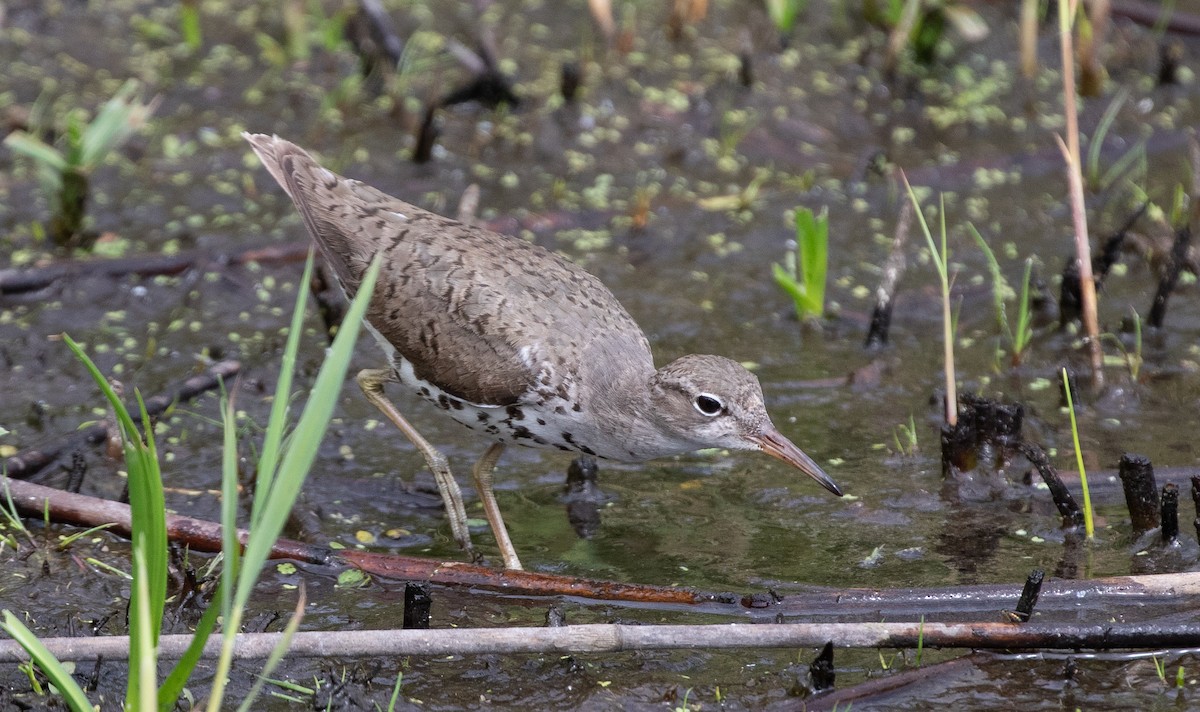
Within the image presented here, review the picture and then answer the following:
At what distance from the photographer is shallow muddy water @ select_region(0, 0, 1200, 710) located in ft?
17.0

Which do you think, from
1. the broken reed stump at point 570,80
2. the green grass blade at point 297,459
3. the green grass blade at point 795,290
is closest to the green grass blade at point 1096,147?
the green grass blade at point 795,290

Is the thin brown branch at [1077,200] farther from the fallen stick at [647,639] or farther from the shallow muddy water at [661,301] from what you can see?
the fallen stick at [647,639]

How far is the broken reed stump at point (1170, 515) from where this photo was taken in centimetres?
516

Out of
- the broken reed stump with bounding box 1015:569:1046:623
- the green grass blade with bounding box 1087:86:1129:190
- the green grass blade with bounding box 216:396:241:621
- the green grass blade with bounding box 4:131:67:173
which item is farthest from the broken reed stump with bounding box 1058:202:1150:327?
the green grass blade with bounding box 4:131:67:173

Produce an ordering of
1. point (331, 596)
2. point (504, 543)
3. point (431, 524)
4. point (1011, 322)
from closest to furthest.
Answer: point (331, 596), point (504, 543), point (431, 524), point (1011, 322)

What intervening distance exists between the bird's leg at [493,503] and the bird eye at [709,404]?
1007 millimetres

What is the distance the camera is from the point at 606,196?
8734 millimetres

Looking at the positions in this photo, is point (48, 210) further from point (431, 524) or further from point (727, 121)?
point (727, 121)

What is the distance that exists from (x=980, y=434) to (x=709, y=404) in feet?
4.56

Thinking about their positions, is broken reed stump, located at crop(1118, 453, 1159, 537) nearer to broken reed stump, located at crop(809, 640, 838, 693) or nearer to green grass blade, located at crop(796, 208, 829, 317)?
broken reed stump, located at crop(809, 640, 838, 693)

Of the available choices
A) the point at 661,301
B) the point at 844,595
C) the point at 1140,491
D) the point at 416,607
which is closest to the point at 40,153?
the point at 661,301

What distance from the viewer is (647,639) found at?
429 centimetres

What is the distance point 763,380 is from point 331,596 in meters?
2.77

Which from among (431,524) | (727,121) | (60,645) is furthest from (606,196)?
(60,645)
